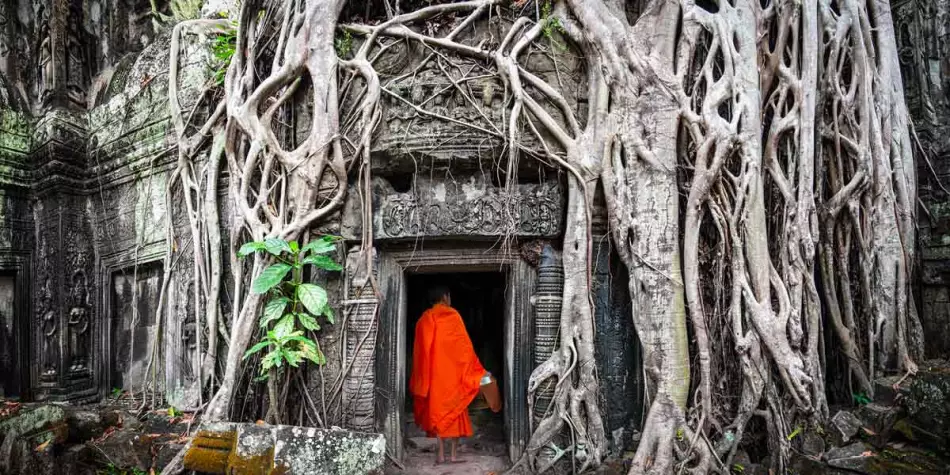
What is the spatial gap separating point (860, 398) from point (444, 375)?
9.79ft

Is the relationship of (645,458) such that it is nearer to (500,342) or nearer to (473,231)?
(473,231)

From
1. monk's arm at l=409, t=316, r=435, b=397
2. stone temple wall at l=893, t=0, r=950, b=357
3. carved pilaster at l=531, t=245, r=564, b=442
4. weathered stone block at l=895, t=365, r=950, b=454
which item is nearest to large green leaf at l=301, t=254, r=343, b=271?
monk's arm at l=409, t=316, r=435, b=397

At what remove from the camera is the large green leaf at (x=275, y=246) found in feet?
10.8

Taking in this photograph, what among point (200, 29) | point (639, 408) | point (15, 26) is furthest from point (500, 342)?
point (15, 26)

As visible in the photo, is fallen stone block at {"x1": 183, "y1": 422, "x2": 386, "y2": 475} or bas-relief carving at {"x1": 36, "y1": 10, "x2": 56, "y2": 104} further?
bas-relief carving at {"x1": 36, "y1": 10, "x2": 56, "y2": 104}

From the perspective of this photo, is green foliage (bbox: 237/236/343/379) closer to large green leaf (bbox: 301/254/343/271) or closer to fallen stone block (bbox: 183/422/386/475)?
large green leaf (bbox: 301/254/343/271)

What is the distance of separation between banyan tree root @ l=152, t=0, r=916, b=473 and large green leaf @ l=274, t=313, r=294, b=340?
27 centimetres

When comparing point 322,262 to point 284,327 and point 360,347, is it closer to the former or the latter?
point 284,327

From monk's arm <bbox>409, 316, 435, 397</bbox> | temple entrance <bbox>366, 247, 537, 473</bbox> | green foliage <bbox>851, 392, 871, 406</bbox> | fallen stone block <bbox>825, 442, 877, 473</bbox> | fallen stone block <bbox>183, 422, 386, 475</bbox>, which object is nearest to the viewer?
fallen stone block <bbox>183, 422, 386, 475</bbox>

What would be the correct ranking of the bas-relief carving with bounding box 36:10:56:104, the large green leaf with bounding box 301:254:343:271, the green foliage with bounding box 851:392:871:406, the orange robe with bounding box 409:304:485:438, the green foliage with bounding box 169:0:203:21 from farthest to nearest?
the bas-relief carving with bounding box 36:10:56:104 < the green foliage with bounding box 169:0:203:21 < the orange robe with bounding box 409:304:485:438 < the green foliage with bounding box 851:392:871:406 < the large green leaf with bounding box 301:254:343:271

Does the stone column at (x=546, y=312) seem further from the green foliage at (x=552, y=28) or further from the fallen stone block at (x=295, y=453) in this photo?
the green foliage at (x=552, y=28)

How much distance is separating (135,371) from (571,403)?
4.35 m

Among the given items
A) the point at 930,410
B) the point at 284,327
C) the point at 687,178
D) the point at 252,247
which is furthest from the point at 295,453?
the point at 930,410

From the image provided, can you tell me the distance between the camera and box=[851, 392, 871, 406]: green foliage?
3.43m
